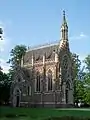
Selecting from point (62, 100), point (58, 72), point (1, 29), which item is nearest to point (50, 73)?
point (58, 72)

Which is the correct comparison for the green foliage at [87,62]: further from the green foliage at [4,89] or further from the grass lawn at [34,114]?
the grass lawn at [34,114]

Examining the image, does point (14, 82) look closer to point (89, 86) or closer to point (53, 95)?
point (53, 95)

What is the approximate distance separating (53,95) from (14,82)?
464 inches

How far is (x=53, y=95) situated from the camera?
63.1m

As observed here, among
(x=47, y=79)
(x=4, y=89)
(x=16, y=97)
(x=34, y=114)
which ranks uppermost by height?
(x=47, y=79)

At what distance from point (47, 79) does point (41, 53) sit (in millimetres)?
8678

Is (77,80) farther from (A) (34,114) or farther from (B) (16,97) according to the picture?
(A) (34,114)

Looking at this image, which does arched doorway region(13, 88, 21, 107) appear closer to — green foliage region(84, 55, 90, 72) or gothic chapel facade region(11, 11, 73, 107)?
gothic chapel facade region(11, 11, 73, 107)

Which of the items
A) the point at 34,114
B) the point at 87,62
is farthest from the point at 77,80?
the point at 34,114

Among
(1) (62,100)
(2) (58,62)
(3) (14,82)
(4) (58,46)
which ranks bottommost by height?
(1) (62,100)

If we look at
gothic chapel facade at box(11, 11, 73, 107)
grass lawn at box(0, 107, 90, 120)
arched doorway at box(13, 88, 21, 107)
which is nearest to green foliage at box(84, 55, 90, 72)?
gothic chapel facade at box(11, 11, 73, 107)

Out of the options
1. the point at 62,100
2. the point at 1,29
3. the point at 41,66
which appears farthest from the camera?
the point at 41,66

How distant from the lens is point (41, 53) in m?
71.2

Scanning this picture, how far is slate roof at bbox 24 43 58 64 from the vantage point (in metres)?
67.4
